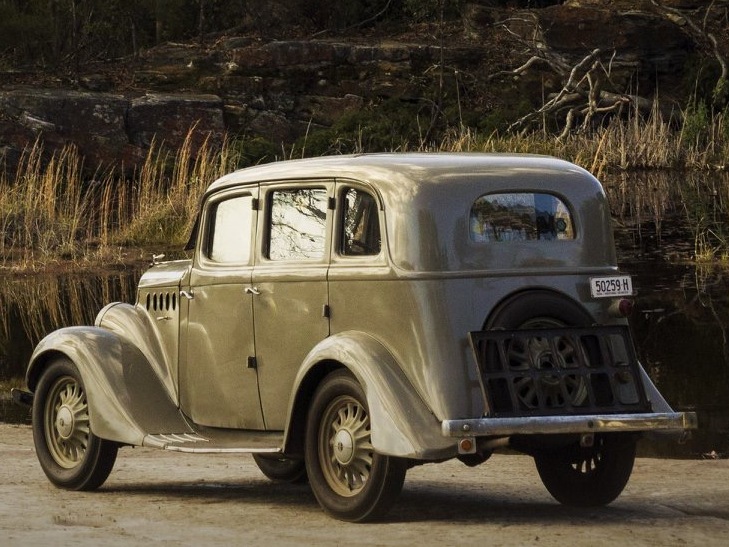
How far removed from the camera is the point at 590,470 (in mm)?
8070

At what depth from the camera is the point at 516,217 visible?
25.4 feet

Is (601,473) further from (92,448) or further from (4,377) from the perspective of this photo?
(4,377)

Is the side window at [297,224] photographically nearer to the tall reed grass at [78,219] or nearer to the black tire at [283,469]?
the black tire at [283,469]

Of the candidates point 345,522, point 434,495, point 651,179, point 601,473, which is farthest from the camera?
point 651,179

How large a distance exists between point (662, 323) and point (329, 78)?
802 inches

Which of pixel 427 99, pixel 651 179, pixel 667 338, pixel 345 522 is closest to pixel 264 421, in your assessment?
pixel 345 522

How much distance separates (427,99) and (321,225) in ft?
85.3

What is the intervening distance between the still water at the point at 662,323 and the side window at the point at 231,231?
11.7 feet

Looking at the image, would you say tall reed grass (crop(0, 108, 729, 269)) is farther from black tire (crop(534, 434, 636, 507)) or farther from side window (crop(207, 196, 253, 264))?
black tire (crop(534, 434, 636, 507))

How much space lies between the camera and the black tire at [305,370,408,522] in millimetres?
7195

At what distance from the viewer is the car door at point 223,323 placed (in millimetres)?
8305

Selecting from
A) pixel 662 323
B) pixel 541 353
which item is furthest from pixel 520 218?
pixel 662 323

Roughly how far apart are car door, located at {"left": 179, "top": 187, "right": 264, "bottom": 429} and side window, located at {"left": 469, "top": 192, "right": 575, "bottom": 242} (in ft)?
4.41

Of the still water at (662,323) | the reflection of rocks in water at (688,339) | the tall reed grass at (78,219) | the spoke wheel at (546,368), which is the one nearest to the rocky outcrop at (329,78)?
the tall reed grass at (78,219)
